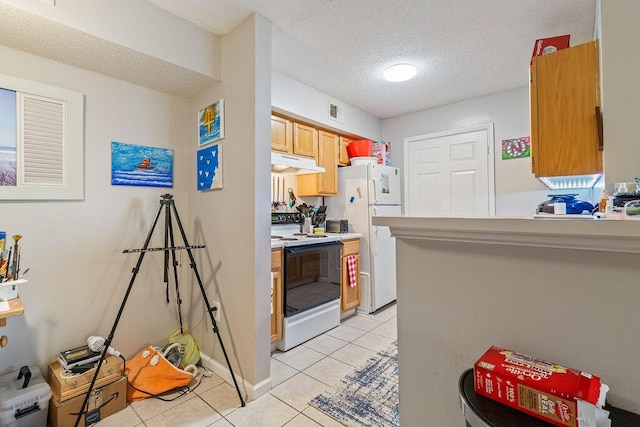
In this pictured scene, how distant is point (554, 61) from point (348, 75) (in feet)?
5.37

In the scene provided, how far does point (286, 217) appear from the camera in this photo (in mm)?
3252

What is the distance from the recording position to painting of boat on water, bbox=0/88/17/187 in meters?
1.66

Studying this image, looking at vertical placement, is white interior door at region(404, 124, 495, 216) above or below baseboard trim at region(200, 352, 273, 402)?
above

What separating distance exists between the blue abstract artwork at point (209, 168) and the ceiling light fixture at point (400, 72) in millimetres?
1725

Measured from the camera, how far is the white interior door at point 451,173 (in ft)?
11.2

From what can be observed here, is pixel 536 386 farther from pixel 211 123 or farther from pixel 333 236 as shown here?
pixel 333 236

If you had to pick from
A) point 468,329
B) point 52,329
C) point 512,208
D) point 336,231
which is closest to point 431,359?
point 468,329

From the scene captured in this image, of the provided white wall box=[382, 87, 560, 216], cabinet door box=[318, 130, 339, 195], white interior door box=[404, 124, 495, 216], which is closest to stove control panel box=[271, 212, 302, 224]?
cabinet door box=[318, 130, 339, 195]

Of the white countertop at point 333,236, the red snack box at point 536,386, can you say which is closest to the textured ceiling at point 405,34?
the white countertop at point 333,236

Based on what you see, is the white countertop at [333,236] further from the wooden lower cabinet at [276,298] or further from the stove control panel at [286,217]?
the stove control panel at [286,217]

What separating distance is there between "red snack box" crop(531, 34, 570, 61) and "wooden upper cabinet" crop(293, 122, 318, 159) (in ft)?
6.65

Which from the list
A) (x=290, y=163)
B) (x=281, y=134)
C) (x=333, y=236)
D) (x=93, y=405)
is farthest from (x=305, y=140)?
(x=93, y=405)

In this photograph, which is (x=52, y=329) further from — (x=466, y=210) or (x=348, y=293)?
(x=466, y=210)

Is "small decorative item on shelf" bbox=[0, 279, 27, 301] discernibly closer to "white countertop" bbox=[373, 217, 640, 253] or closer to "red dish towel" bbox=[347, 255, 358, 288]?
"white countertop" bbox=[373, 217, 640, 253]
